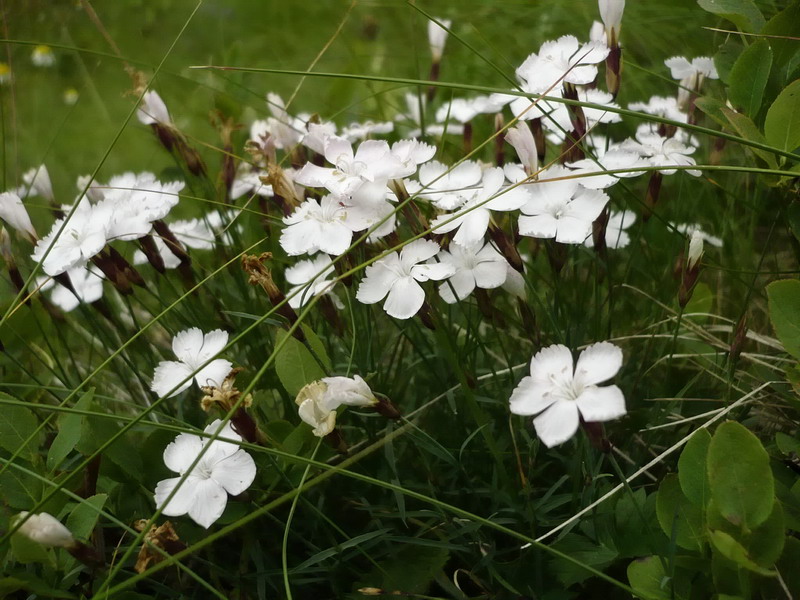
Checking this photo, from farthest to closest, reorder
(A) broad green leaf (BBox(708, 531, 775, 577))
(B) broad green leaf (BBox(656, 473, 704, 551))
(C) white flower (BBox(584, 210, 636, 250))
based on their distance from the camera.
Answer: (C) white flower (BBox(584, 210, 636, 250))
(B) broad green leaf (BBox(656, 473, 704, 551))
(A) broad green leaf (BBox(708, 531, 775, 577))

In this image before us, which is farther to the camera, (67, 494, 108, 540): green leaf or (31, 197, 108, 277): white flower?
(31, 197, 108, 277): white flower

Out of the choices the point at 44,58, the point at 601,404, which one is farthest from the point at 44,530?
the point at 44,58

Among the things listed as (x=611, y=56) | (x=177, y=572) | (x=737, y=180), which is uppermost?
(x=611, y=56)

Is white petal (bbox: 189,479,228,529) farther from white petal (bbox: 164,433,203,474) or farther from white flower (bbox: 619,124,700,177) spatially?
white flower (bbox: 619,124,700,177)

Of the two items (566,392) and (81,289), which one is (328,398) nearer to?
(566,392)

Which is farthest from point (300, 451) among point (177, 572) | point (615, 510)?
point (615, 510)

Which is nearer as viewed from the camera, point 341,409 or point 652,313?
point 341,409

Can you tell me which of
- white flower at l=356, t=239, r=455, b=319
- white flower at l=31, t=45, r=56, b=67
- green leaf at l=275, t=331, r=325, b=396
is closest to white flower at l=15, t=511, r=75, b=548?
green leaf at l=275, t=331, r=325, b=396

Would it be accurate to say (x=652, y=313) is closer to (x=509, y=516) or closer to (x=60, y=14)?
(x=509, y=516)
